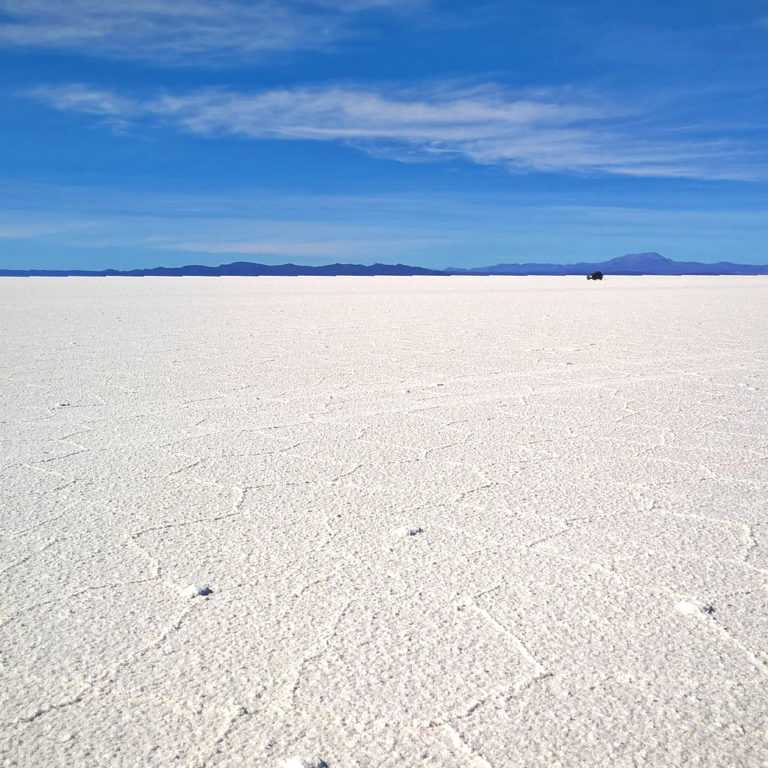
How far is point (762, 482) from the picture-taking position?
10.1ft

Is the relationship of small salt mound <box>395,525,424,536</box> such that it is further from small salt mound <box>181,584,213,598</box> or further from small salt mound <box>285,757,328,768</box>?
small salt mound <box>285,757,328,768</box>

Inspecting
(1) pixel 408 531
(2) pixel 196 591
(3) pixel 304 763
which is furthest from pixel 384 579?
(3) pixel 304 763

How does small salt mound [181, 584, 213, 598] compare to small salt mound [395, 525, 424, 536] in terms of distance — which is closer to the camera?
small salt mound [181, 584, 213, 598]

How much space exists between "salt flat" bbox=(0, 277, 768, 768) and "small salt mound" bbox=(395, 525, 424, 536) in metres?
0.01

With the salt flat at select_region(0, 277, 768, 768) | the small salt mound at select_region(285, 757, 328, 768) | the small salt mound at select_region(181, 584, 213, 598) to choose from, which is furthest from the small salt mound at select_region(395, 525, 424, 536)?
the small salt mound at select_region(285, 757, 328, 768)

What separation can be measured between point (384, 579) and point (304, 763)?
2.65 ft

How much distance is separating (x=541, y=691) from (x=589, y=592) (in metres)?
0.53

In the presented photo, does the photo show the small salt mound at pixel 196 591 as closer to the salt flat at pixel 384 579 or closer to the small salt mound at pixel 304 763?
the salt flat at pixel 384 579

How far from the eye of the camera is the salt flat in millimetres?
1456

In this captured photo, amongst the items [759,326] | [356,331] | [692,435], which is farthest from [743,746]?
[759,326]

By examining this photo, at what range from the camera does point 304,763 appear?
134cm

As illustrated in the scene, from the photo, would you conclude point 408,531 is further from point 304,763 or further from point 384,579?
point 304,763

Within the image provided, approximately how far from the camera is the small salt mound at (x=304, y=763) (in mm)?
1333

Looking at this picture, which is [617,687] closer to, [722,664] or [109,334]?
[722,664]
